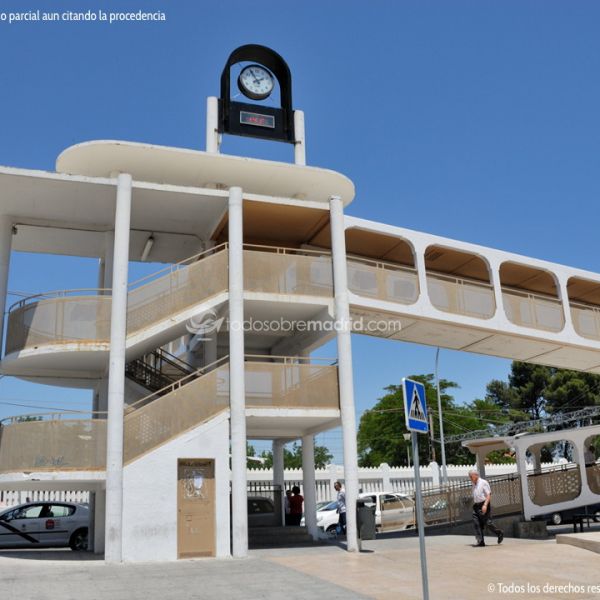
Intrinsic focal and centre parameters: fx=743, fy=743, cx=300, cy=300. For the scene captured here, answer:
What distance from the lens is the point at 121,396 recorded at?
52.6 ft

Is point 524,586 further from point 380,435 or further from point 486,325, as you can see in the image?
point 380,435

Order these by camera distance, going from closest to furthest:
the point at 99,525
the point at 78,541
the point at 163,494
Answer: the point at 163,494, the point at 99,525, the point at 78,541

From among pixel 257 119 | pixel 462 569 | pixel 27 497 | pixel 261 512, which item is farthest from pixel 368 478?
pixel 462 569

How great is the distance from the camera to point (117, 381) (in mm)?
16094

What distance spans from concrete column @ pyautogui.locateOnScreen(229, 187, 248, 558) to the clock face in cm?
410

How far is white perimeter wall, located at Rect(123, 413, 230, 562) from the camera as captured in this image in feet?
50.9

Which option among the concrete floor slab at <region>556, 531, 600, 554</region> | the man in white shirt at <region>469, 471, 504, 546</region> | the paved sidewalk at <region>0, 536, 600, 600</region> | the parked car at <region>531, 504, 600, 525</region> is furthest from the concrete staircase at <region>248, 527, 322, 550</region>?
the concrete floor slab at <region>556, 531, 600, 554</region>

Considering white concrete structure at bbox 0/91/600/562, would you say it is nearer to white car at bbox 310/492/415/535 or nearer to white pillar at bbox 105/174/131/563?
white pillar at bbox 105/174/131/563

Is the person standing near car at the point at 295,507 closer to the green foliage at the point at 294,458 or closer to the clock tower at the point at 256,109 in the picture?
the clock tower at the point at 256,109

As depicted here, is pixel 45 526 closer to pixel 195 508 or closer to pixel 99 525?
pixel 99 525

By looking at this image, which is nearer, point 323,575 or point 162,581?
point 162,581

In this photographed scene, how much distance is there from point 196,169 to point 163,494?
8.04 m

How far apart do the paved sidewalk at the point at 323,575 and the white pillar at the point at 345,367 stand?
3.80 feet

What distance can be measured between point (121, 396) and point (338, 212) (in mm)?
7291
